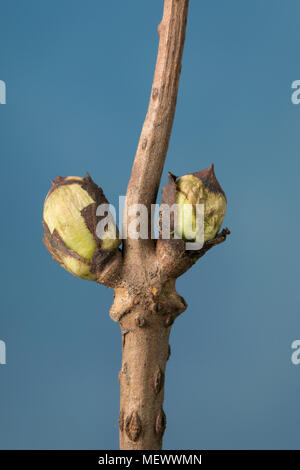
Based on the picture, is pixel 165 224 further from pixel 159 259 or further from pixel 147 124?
pixel 147 124

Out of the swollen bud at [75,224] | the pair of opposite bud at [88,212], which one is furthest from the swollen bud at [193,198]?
the swollen bud at [75,224]

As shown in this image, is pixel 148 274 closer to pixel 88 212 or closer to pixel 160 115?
pixel 88 212

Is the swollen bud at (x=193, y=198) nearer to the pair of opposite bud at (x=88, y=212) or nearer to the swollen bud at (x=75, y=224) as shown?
the pair of opposite bud at (x=88, y=212)

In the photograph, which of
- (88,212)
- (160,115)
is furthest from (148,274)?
(160,115)

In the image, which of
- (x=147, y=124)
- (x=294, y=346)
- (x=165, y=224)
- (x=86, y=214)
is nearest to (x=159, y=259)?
(x=165, y=224)

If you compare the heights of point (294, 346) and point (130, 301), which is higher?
point (294, 346)
